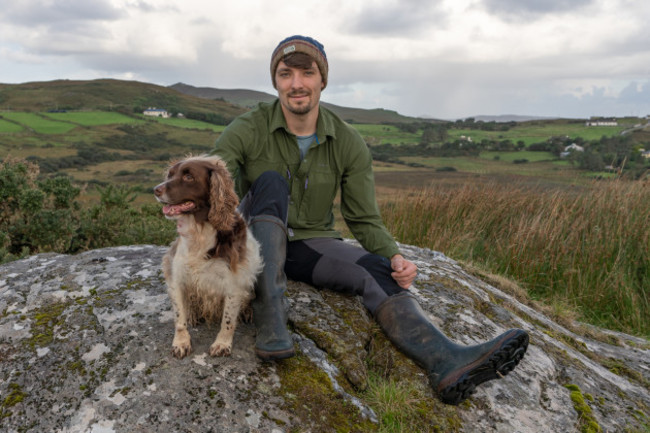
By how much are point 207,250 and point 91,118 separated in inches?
3385

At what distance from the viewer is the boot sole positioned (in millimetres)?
2764

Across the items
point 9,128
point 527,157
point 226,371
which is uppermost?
point 226,371

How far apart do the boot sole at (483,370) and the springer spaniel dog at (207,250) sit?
152 centimetres

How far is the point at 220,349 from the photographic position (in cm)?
268

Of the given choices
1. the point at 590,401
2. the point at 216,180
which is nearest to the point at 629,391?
the point at 590,401

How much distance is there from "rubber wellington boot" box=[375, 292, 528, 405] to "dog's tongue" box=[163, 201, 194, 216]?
1781 mm

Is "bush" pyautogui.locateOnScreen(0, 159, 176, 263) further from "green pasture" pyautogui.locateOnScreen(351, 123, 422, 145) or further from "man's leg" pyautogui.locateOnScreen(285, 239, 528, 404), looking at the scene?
"green pasture" pyautogui.locateOnScreen(351, 123, 422, 145)

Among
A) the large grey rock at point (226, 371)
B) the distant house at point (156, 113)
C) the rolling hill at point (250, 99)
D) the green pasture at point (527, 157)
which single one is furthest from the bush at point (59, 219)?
the rolling hill at point (250, 99)

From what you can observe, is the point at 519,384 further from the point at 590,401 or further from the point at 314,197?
the point at 314,197

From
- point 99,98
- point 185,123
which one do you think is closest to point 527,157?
point 185,123

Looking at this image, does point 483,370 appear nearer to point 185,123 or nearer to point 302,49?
point 302,49

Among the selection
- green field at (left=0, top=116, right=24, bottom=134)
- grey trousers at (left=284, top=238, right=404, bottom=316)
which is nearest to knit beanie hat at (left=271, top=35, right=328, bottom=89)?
grey trousers at (left=284, top=238, right=404, bottom=316)

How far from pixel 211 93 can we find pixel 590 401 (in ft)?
606

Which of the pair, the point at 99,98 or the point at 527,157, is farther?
the point at 99,98
